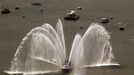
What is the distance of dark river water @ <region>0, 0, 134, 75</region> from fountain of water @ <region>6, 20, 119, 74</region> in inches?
73.8

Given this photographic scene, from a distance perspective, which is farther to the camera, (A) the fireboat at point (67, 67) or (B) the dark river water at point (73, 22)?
(B) the dark river water at point (73, 22)

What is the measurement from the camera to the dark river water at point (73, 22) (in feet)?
225

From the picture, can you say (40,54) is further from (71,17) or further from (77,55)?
(71,17)

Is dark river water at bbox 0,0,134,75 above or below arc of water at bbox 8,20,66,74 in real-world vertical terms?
above

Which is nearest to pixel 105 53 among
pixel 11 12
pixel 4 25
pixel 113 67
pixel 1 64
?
pixel 113 67

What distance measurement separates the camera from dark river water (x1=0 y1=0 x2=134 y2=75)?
68.4 meters

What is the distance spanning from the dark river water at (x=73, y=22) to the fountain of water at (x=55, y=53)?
1.87m

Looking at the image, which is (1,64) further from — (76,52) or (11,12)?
(11,12)

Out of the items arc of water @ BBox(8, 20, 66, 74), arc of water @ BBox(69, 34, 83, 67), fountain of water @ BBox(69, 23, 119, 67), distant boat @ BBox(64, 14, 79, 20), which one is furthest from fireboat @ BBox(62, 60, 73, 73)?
distant boat @ BBox(64, 14, 79, 20)

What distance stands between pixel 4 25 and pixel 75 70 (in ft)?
122

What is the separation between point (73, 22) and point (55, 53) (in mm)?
32186

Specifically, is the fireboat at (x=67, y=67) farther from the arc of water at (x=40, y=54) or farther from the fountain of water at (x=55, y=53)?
the arc of water at (x=40, y=54)

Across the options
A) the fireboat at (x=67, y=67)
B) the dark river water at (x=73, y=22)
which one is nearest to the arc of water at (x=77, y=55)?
the fireboat at (x=67, y=67)

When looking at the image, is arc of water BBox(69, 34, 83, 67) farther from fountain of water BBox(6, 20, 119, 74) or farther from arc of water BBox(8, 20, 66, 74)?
arc of water BBox(8, 20, 66, 74)
